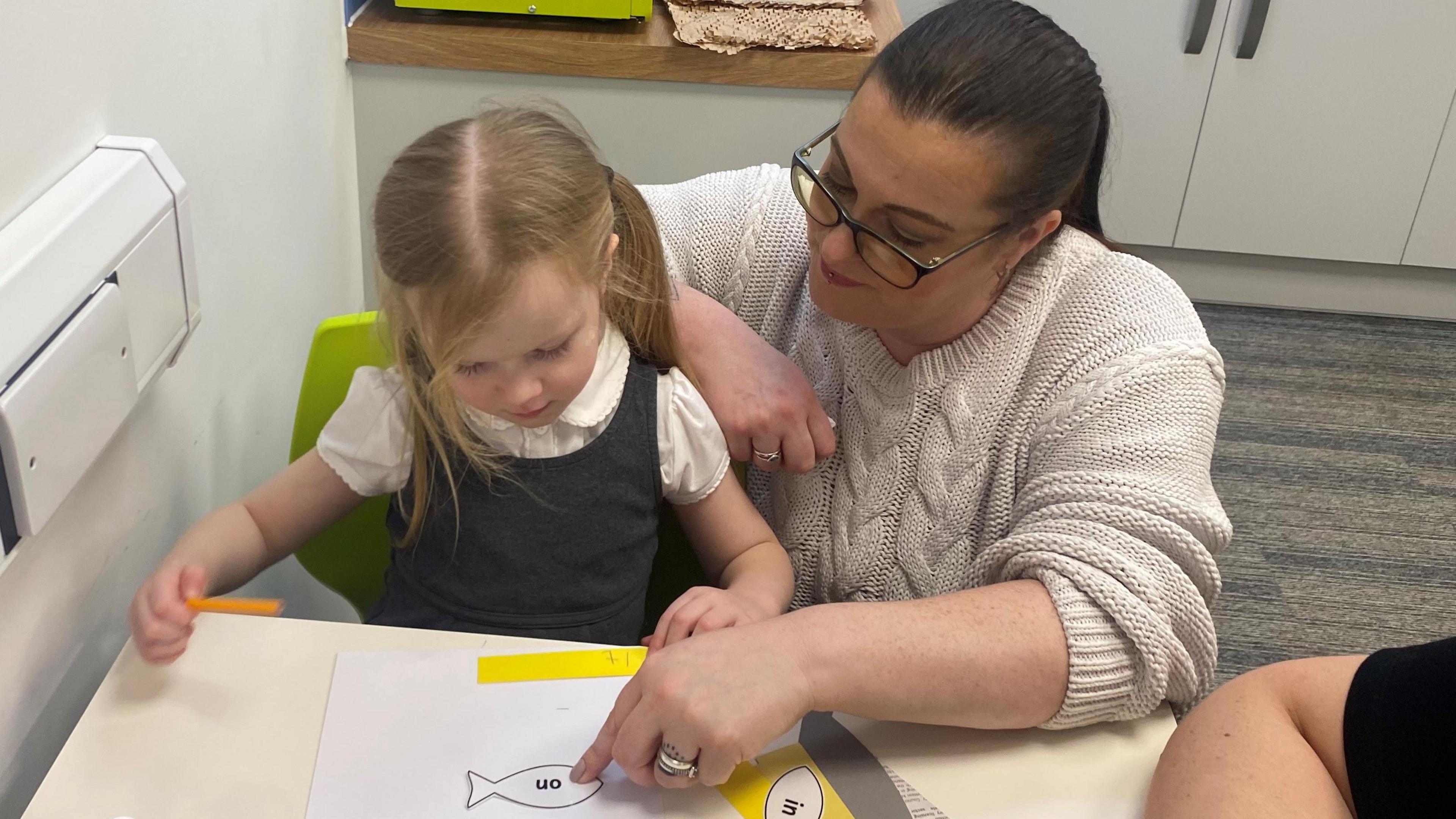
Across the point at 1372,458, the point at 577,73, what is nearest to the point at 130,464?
the point at 577,73

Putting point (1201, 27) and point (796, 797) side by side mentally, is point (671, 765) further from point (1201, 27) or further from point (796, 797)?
point (1201, 27)

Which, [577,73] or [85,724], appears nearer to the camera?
[85,724]

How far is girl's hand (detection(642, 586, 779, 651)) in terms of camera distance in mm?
895

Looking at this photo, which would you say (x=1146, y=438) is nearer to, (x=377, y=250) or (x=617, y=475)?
(x=617, y=475)

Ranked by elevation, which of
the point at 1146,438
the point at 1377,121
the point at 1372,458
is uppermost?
the point at 1146,438

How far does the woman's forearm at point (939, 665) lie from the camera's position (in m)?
0.81

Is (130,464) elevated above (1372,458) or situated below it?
above

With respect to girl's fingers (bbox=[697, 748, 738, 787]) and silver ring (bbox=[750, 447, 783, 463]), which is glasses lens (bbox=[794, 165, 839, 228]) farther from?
girl's fingers (bbox=[697, 748, 738, 787])

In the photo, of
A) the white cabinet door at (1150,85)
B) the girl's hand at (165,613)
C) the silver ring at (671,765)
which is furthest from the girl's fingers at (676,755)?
the white cabinet door at (1150,85)

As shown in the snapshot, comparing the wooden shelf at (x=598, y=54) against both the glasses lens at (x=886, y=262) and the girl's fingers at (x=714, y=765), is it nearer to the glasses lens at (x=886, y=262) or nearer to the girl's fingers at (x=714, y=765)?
the glasses lens at (x=886, y=262)

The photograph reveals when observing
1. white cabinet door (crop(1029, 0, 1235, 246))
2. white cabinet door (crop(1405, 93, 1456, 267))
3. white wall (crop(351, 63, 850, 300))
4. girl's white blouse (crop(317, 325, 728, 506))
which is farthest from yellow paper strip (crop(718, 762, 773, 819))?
white cabinet door (crop(1405, 93, 1456, 267))

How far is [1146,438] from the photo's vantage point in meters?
0.91

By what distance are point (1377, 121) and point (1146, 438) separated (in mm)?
2390

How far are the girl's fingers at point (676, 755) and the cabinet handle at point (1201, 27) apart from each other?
8.13 feet
